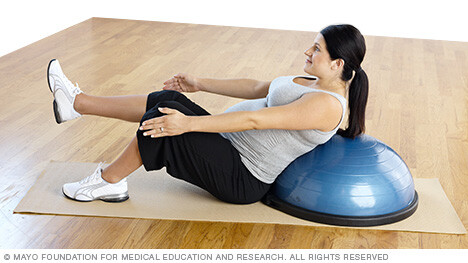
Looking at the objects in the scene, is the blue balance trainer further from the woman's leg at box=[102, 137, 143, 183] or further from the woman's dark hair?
the woman's leg at box=[102, 137, 143, 183]

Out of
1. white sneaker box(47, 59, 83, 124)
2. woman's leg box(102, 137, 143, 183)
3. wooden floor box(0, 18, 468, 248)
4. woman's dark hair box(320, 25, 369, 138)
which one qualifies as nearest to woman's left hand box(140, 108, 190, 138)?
woman's leg box(102, 137, 143, 183)

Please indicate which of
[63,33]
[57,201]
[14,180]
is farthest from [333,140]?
[63,33]

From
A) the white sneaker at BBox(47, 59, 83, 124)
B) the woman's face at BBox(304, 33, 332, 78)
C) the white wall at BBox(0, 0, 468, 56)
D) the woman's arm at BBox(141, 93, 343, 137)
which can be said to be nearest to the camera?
the woman's arm at BBox(141, 93, 343, 137)

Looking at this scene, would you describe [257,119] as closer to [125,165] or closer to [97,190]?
[125,165]

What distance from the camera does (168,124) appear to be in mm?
2068

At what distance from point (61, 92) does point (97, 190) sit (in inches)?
17.0

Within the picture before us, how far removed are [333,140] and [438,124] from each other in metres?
1.52

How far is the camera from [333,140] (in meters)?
2.39

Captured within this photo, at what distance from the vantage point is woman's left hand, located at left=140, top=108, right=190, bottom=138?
6.78 ft

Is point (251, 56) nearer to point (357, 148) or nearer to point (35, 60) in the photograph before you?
point (35, 60)

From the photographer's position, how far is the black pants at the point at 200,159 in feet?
7.11

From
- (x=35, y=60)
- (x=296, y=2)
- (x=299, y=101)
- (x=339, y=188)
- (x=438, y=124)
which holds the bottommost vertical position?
(x=296, y=2)

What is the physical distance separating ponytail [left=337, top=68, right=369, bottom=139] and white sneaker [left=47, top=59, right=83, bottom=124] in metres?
1.12

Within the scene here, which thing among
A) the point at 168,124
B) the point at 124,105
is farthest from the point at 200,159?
the point at 124,105
